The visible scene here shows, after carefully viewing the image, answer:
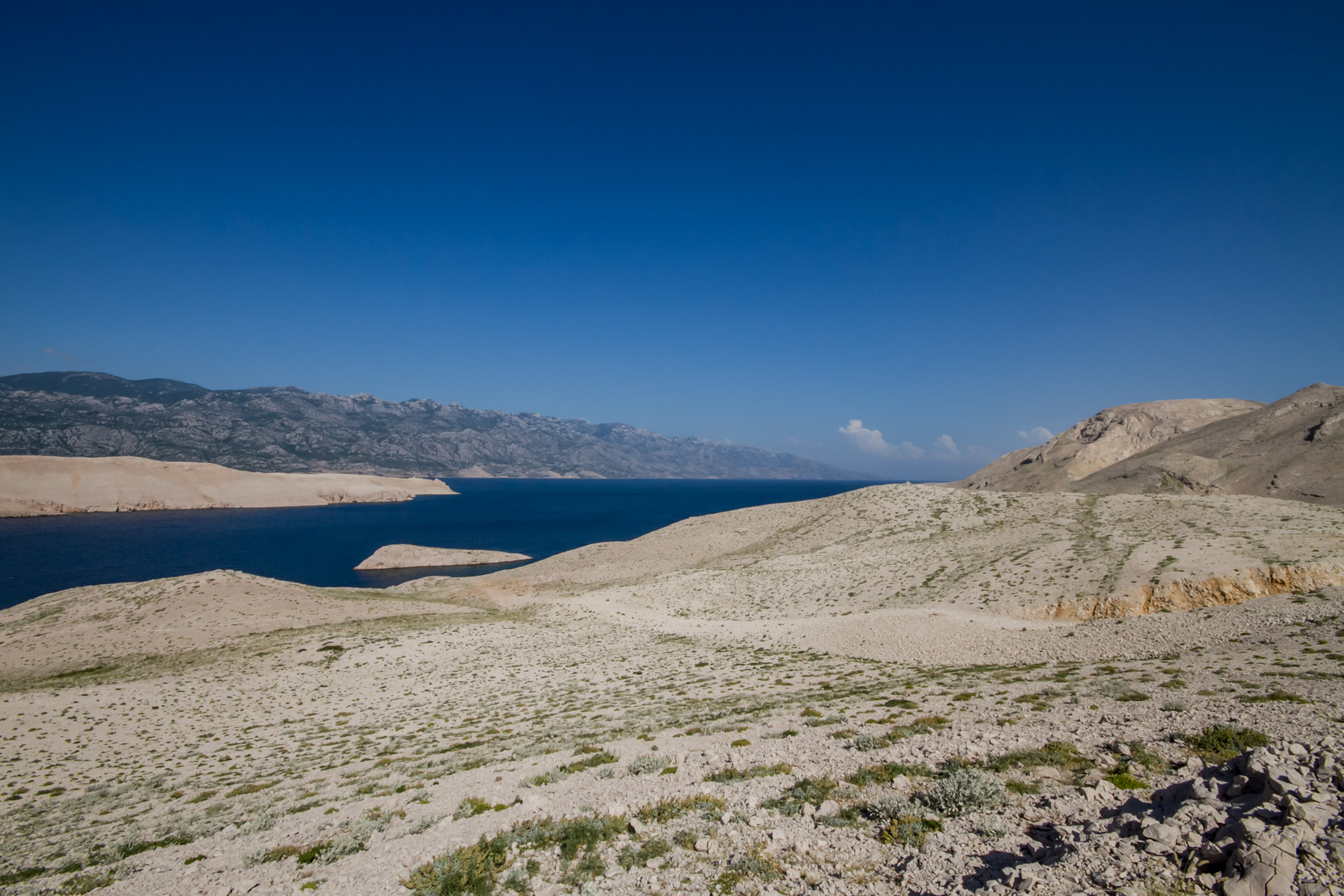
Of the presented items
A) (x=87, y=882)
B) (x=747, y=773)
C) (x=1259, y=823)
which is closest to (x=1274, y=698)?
(x=1259, y=823)

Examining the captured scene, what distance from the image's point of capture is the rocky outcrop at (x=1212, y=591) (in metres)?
23.5

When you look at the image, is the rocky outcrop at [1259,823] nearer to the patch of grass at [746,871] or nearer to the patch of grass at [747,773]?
the patch of grass at [746,871]

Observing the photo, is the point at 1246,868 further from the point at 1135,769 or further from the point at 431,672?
the point at 431,672

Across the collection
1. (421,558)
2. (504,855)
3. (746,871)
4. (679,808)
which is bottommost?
(421,558)

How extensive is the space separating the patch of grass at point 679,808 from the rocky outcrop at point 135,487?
6701 inches

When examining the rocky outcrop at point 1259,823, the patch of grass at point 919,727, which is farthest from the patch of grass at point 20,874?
the rocky outcrop at point 1259,823

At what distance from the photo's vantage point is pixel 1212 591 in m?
24.5

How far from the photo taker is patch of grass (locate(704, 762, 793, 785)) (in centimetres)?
1030

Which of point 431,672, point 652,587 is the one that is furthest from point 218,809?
point 652,587

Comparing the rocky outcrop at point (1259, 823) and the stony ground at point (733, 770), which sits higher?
the rocky outcrop at point (1259, 823)

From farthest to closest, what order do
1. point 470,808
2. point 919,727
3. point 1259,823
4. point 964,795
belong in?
1. point 919,727
2. point 470,808
3. point 964,795
4. point 1259,823

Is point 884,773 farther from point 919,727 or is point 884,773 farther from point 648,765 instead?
point 648,765

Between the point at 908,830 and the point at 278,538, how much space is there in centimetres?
11792

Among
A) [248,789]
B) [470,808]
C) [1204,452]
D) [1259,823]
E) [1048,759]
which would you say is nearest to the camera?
[1259,823]
